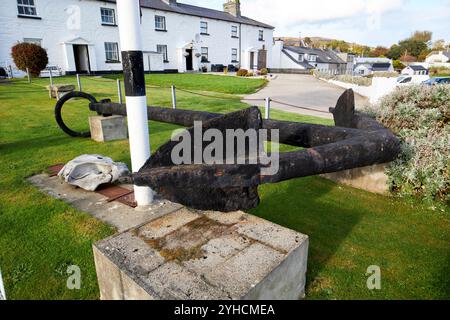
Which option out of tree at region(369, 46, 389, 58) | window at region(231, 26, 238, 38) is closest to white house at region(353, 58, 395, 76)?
tree at region(369, 46, 389, 58)

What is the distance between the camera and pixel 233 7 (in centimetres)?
3709

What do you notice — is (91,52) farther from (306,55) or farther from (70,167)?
(306,55)

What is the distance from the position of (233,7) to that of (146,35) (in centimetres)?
1524

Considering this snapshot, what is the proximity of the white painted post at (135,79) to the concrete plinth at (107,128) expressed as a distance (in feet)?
10.7

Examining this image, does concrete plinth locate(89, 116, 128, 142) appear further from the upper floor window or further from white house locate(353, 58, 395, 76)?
white house locate(353, 58, 395, 76)

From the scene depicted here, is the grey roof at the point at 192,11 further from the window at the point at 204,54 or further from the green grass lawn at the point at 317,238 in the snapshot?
the green grass lawn at the point at 317,238

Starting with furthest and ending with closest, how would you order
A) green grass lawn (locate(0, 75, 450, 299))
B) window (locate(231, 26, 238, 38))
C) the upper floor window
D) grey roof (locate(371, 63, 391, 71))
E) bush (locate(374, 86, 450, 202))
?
1. grey roof (locate(371, 63, 391, 71))
2. the upper floor window
3. window (locate(231, 26, 238, 38))
4. bush (locate(374, 86, 450, 202))
5. green grass lawn (locate(0, 75, 450, 299))

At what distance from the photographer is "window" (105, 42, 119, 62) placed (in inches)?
949

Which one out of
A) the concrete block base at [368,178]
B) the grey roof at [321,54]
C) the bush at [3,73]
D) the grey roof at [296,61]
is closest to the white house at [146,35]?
the bush at [3,73]

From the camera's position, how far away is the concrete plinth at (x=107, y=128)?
5707 mm

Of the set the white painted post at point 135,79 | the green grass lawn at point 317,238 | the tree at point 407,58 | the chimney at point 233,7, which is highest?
the chimney at point 233,7

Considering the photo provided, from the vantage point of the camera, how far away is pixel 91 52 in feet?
74.8

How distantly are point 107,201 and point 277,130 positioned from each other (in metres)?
2.00
